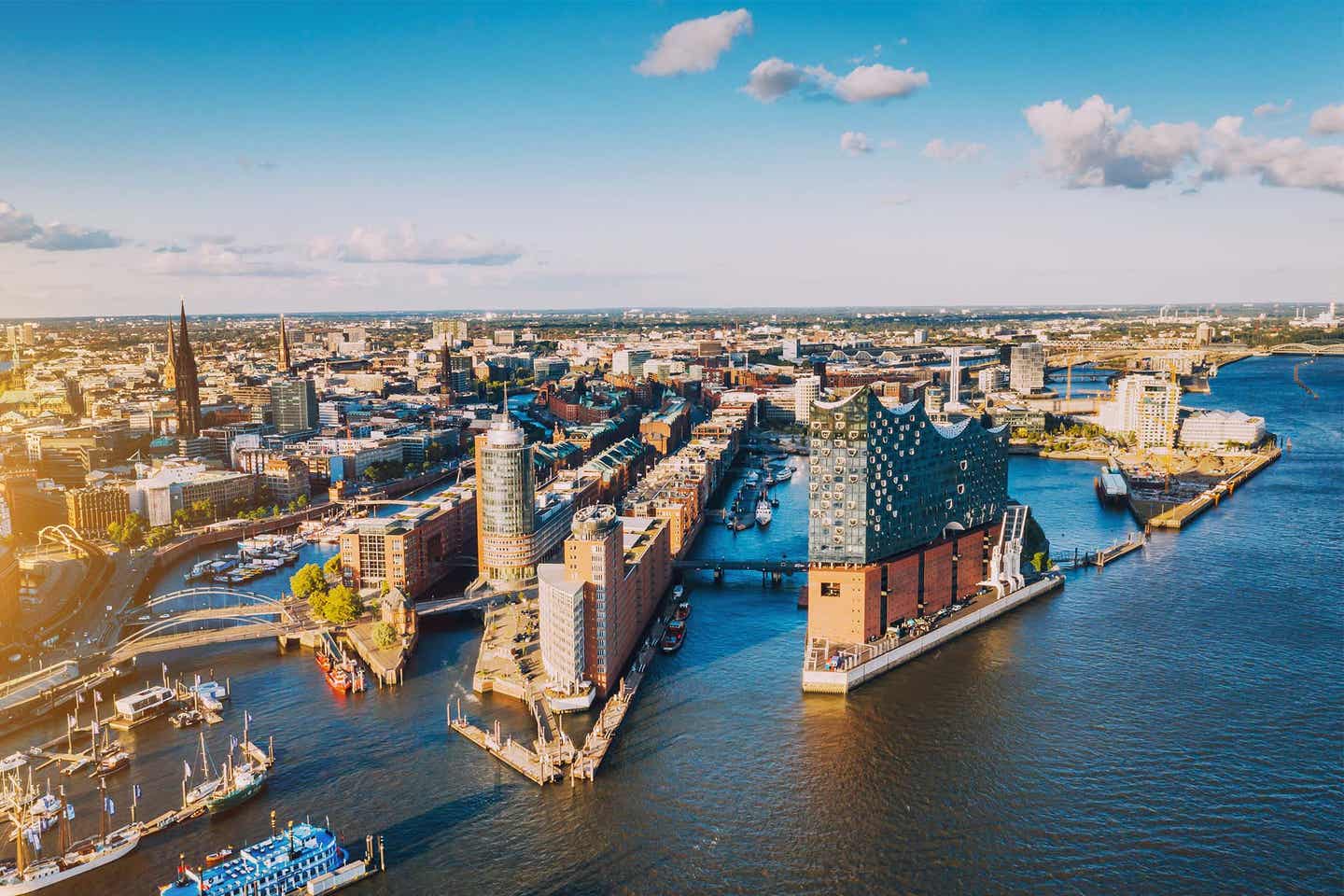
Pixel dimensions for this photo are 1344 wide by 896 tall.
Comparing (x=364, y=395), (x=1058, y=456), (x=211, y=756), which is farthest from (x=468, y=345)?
(x=211, y=756)

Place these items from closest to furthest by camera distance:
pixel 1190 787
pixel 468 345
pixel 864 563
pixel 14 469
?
pixel 1190 787 < pixel 864 563 < pixel 14 469 < pixel 468 345

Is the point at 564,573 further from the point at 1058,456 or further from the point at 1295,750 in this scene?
the point at 1058,456

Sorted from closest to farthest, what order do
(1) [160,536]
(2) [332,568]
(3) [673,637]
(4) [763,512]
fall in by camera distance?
1. (3) [673,637]
2. (2) [332,568]
3. (1) [160,536]
4. (4) [763,512]

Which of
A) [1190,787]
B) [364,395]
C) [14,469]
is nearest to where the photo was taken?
[1190,787]

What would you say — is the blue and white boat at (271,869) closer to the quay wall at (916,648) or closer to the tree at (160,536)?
Answer: the quay wall at (916,648)

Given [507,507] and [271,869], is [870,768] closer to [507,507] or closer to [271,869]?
[271,869]

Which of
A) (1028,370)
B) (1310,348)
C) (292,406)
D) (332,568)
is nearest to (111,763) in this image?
(332,568)

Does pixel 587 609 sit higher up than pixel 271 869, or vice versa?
pixel 587 609
